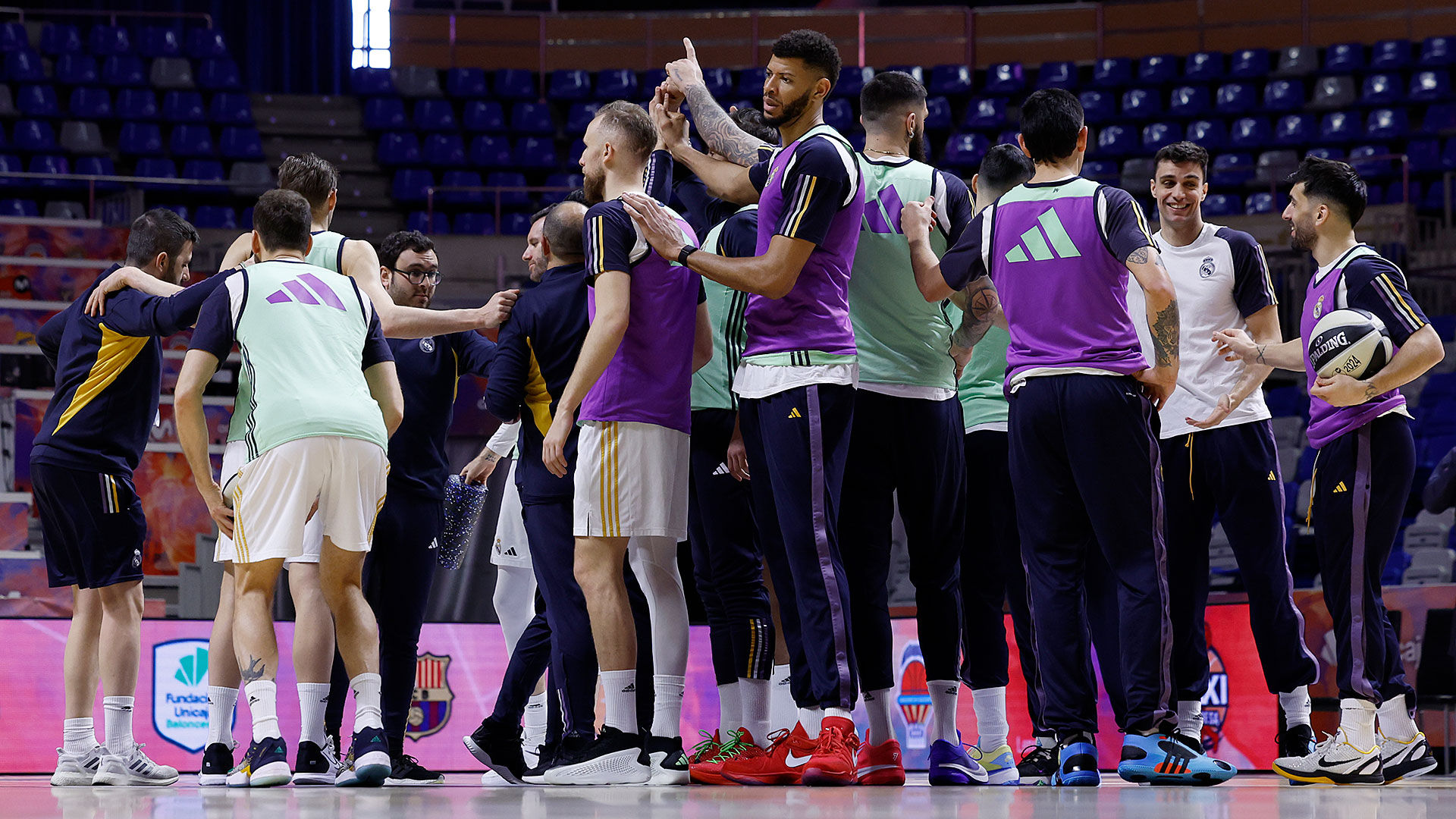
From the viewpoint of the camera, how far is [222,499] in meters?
5.06

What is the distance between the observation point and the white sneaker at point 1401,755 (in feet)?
15.9

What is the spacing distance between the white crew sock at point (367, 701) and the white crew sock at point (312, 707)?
0.36 feet

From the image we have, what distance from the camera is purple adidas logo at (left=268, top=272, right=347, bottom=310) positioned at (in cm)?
486

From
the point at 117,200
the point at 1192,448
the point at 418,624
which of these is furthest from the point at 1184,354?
the point at 117,200

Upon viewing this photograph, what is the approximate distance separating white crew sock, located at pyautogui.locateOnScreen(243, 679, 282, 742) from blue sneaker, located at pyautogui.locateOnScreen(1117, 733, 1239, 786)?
2752 mm

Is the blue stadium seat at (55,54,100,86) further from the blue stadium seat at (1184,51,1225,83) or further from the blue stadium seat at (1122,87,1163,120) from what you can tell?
the blue stadium seat at (1184,51,1225,83)

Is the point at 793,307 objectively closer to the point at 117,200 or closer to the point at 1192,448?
the point at 1192,448

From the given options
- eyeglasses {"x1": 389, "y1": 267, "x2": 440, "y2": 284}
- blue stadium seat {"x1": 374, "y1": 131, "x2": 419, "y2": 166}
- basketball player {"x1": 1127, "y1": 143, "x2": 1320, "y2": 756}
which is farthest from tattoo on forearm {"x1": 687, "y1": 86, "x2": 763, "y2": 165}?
blue stadium seat {"x1": 374, "y1": 131, "x2": 419, "y2": 166}

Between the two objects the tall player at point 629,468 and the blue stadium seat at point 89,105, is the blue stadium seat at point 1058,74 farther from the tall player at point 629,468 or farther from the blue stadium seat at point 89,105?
the tall player at point 629,468

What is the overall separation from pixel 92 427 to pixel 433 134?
12506 millimetres

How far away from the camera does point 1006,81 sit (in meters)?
18.1

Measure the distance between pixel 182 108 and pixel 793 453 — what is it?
14448mm

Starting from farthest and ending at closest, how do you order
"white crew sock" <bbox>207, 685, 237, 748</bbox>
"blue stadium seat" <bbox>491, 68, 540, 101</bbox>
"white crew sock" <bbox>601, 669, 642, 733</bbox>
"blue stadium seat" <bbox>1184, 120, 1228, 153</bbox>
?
1. "blue stadium seat" <bbox>491, 68, 540, 101</bbox>
2. "blue stadium seat" <bbox>1184, 120, 1228, 153</bbox>
3. "white crew sock" <bbox>207, 685, 237, 748</bbox>
4. "white crew sock" <bbox>601, 669, 642, 733</bbox>

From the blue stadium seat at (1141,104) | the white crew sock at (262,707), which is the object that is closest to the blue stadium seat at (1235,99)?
the blue stadium seat at (1141,104)
